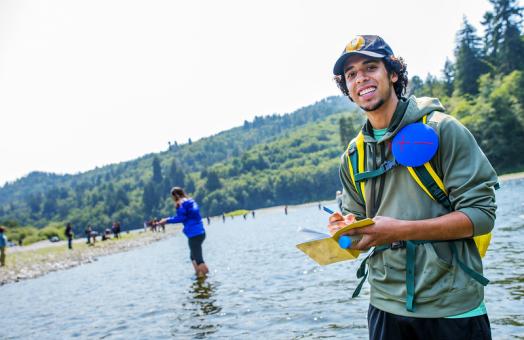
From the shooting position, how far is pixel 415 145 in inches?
106

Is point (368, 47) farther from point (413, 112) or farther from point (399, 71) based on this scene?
point (413, 112)

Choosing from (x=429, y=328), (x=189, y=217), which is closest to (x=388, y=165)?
(x=429, y=328)

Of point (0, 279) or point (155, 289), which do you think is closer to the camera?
point (155, 289)

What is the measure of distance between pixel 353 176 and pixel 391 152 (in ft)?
1.29

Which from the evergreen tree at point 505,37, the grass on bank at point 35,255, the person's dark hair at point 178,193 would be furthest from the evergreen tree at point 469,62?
the person's dark hair at point 178,193

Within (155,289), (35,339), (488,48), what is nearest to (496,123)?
(488,48)

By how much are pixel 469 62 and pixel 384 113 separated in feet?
356

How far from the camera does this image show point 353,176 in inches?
128

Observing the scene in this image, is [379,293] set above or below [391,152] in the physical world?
below

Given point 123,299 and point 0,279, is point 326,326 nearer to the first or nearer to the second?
point 123,299

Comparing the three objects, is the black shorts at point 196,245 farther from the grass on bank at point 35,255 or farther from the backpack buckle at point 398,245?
the grass on bank at point 35,255

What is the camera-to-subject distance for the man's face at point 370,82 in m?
3.04

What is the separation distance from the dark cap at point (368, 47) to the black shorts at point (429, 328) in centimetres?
179

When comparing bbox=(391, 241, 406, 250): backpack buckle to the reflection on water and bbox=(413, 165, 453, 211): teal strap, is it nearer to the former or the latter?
bbox=(413, 165, 453, 211): teal strap
